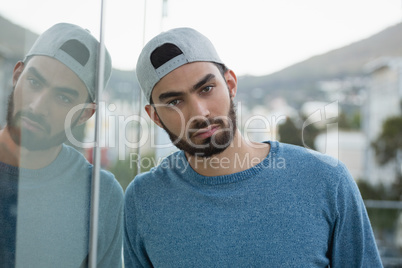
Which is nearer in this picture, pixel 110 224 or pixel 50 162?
pixel 50 162

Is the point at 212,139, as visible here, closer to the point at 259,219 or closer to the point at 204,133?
the point at 204,133

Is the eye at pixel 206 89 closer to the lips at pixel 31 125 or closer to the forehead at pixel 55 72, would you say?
the forehead at pixel 55 72

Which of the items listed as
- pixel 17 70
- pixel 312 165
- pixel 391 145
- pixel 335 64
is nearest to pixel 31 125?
pixel 17 70

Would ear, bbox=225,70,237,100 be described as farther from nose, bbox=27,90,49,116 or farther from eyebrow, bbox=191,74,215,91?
nose, bbox=27,90,49,116

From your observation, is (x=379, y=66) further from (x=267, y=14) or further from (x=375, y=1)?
(x=267, y=14)

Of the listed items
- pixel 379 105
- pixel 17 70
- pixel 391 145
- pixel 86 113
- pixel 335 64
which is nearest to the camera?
pixel 17 70

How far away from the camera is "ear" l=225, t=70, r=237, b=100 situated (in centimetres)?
115

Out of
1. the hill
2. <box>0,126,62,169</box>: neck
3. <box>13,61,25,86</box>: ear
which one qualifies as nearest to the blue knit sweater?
<box>0,126,62,169</box>: neck

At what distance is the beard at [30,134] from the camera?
735 mm

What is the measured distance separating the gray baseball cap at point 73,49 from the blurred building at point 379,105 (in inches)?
360

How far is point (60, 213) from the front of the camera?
2.95 feet

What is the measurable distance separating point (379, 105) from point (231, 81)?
448 inches

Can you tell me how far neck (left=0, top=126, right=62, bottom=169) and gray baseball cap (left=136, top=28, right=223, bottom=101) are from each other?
1.18 feet

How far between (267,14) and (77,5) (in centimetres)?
408
